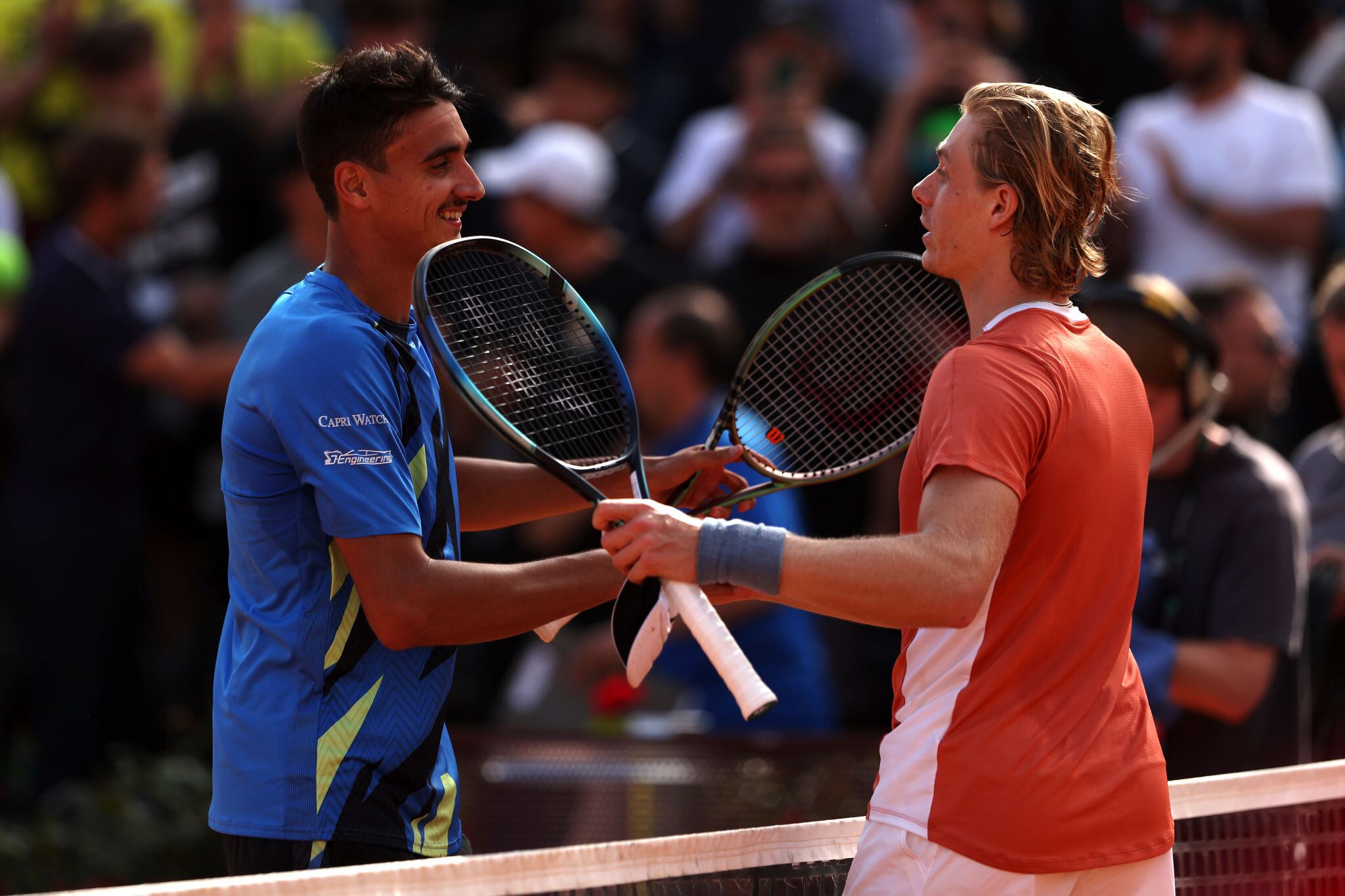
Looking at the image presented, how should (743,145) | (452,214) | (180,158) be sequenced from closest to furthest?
(452,214), (743,145), (180,158)

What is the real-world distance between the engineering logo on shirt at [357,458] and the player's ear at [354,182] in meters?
0.48

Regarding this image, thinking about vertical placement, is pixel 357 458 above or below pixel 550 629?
above

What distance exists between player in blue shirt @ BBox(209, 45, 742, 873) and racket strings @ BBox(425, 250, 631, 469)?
0.13m

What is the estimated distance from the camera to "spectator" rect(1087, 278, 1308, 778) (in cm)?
440

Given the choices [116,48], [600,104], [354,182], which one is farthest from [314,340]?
[600,104]

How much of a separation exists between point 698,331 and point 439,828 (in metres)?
3.70

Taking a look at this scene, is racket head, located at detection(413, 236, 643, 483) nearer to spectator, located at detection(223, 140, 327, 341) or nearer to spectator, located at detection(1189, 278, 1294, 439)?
spectator, located at detection(1189, 278, 1294, 439)

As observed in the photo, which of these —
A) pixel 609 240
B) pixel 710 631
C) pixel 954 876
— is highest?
pixel 710 631

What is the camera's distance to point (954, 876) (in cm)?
262

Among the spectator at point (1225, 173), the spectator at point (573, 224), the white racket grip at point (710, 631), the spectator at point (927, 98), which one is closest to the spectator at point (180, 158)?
the spectator at point (573, 224)

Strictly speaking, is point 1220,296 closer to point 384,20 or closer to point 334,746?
point 334,746

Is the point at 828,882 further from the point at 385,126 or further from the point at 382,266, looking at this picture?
the point at 385,126

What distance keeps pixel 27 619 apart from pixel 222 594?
0.94 meters

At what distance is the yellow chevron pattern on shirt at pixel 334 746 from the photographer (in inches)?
111
